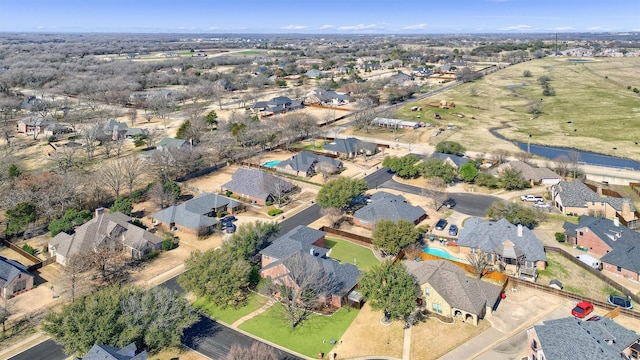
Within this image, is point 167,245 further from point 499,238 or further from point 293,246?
point 499,238

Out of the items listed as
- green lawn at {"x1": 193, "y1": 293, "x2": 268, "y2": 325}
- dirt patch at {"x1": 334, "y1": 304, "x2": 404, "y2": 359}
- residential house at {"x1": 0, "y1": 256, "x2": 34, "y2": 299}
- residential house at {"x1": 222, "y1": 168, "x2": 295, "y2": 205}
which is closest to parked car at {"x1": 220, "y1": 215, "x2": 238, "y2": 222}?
residential house at {"x1": 222, "y1": 168, "x2": 295, "y2": 205}

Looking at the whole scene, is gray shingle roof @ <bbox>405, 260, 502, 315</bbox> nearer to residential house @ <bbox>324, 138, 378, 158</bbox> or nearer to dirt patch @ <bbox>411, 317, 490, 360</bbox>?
dirt patch @ <bbox>411, 317, 490, 360</bbox>

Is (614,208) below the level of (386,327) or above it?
above

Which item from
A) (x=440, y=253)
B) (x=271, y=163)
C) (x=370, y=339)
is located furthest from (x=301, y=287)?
(x=271, y=163)

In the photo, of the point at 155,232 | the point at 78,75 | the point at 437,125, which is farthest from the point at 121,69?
the point at 155,232

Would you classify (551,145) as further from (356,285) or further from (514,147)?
(356,285)

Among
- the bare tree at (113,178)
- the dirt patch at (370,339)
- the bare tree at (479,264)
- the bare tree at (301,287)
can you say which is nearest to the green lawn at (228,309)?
the bare tree at (301,287)
